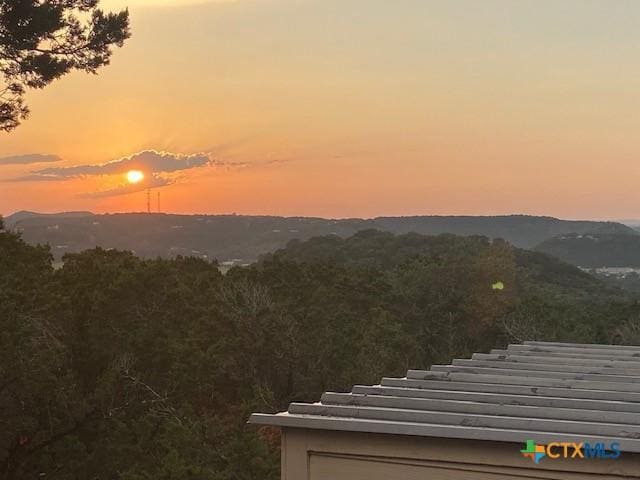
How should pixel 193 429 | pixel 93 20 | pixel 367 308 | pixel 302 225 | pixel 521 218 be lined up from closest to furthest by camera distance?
pixel 93 20 < pixel 193 429 < pixel 367 308 < pixel 302 225 < pixel 521 218

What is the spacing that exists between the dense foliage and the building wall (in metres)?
10.6

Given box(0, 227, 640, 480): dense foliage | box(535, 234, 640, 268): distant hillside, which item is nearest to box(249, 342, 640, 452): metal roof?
box(0, 227, 640, 480): dense foliage

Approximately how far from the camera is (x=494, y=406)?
15.9 ft

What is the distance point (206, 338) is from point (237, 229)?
168ft

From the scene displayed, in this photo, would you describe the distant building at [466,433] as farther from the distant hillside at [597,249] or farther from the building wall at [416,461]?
the distant hillside at [597,249]

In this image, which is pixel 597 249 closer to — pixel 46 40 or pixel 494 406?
pixel 46 40

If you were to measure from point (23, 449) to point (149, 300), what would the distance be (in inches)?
327

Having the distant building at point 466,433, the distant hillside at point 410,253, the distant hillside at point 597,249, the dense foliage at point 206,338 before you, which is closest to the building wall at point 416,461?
the distant building at point 466,433

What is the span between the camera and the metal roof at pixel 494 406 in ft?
14.3

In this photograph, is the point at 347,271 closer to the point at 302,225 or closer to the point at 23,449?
the point at 23,449

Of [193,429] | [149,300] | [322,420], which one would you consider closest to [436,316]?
[149,300]

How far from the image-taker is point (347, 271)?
3425 cm

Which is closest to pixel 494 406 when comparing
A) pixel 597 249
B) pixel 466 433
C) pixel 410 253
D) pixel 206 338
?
pixel 466 433

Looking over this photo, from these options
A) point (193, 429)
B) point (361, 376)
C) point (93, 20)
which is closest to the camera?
point (93, 20)
